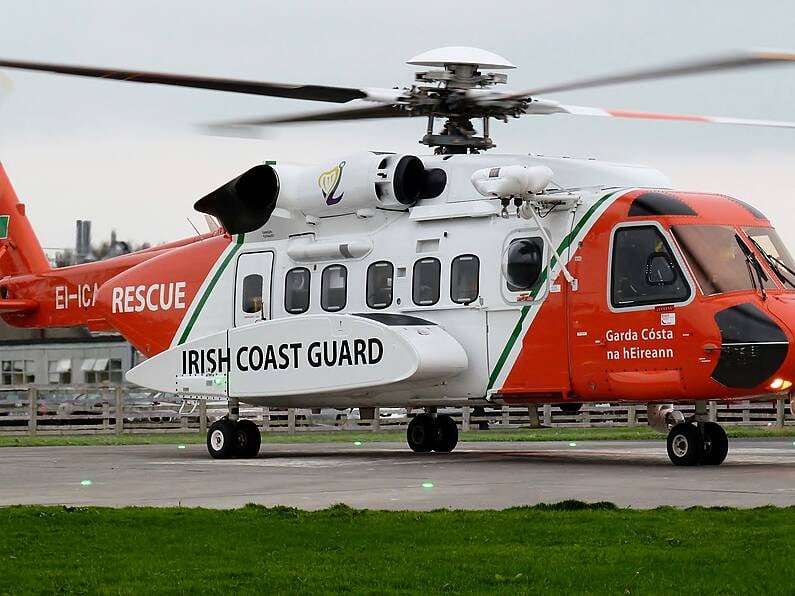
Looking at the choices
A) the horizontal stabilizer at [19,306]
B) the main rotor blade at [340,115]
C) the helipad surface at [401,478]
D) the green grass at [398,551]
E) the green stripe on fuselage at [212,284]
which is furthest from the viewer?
the horizontal stabilizer at [19,306]

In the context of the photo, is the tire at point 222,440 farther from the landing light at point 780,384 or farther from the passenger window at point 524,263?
the landing light at point 780,384

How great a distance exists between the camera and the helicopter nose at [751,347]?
1644 cm

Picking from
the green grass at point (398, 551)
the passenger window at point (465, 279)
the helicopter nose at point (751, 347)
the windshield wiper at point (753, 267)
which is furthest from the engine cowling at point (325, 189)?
the green grass at point (398, 551)

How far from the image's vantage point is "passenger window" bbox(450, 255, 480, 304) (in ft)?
62.3

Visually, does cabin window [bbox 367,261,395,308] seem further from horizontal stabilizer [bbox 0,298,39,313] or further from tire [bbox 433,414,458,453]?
horizontal stabilizer [bbox 0,298,39,313]

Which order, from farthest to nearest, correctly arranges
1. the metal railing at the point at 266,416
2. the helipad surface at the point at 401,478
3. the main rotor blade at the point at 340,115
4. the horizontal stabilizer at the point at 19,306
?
the metal railing at the point at 266,416 → the horizontal stabilizer at the point at 19,306 → the main rotor blade at the point at 340,115 → the helipad surface at the point at 401,478

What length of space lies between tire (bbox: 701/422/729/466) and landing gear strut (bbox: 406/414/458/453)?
537 cm

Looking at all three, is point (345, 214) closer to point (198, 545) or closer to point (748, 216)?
point (748, 216)

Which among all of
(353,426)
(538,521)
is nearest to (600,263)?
(538,521)

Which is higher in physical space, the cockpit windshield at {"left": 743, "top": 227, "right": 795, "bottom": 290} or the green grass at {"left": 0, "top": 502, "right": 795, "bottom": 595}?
the cockpit windshield at {"left": 743, "top": 227, "right": 795, "bottom": 290}

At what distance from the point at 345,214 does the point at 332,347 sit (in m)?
2.03

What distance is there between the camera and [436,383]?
63.1 ft

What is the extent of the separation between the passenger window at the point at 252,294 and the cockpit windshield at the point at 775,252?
7.32 meters

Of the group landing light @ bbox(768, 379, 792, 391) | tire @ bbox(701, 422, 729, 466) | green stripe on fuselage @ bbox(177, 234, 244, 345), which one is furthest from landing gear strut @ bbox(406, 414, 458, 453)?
landing light @ bbox(768, 379, 792, 391)
